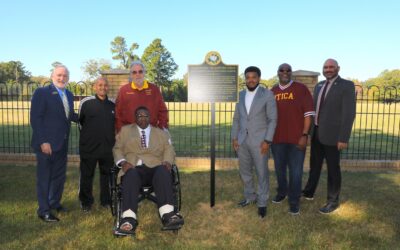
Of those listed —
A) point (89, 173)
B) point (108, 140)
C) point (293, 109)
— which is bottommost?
point (89, 173)

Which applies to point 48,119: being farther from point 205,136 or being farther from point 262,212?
point 205,136

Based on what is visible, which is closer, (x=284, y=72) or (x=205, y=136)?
(x=284, y=72)

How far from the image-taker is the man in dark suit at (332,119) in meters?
4.31

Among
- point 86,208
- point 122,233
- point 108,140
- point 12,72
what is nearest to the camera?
point 122,233

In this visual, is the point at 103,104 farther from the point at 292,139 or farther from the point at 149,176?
the point at 292,139

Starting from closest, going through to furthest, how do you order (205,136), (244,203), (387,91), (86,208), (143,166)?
(143,166) < (86,208) < (244,203) < (205,136) < (387,91)

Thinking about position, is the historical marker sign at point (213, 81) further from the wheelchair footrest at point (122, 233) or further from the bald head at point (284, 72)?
the wheelchair footrest at point (122, 233)

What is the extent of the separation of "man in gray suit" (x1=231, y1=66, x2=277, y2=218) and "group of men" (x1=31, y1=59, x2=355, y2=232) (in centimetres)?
1

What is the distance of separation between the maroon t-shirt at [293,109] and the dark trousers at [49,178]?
3089mm

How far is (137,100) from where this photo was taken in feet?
14.2

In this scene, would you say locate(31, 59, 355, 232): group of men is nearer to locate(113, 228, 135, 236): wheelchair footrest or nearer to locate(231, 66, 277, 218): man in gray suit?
locate(231, 66, 277, 218): man in gray suit

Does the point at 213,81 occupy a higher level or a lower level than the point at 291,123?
higher

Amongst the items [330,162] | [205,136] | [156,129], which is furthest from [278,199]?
[205,136]

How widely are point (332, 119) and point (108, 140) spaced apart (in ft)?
10.5
